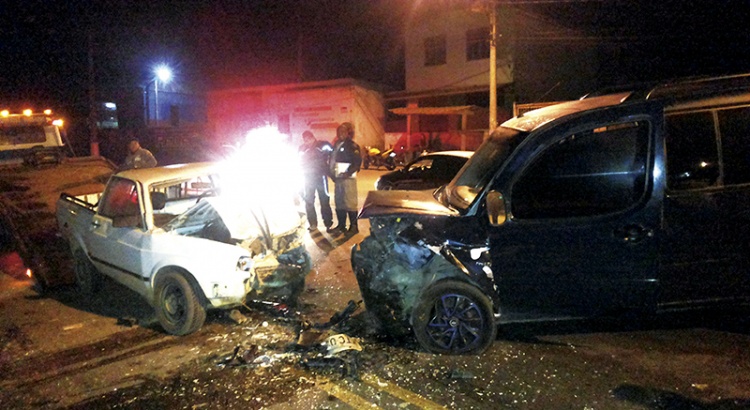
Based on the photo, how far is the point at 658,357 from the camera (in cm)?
443

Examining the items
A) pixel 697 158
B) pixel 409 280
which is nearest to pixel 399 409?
pixel 409 280

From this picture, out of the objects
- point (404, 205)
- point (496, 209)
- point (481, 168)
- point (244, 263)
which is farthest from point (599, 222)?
point (244, 263)

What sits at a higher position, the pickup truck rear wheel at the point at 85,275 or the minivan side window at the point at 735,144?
the minivan side window at the point at 735,144

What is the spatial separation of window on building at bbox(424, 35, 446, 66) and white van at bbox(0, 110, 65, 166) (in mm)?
19399

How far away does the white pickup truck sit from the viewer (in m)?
5.21

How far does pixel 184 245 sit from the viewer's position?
5258 millimetres

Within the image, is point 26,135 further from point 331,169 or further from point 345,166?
point 345,166

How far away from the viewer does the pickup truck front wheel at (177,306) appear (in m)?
5.25

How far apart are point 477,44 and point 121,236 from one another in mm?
24269

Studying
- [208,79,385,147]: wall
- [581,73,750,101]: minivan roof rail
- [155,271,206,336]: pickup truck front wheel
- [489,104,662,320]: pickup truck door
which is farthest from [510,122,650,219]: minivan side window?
[208,79,385,147]: wall

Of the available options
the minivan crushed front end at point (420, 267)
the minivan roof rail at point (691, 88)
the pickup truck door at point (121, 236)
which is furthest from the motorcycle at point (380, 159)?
the minivan roof rail at point (691, 88)

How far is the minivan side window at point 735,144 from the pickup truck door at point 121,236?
510 centimetres

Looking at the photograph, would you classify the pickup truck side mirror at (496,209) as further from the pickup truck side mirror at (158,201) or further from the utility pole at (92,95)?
the utility pole at (92,95)

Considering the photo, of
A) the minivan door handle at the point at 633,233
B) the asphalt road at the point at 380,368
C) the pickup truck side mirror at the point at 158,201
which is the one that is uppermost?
the pickup truck side mirror at the point at 158,201
